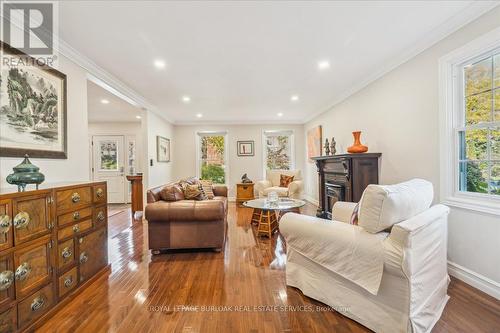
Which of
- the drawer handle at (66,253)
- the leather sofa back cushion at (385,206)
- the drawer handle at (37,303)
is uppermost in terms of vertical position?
the leather sofa back cushion at (385,206)

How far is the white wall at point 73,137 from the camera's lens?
234 cm

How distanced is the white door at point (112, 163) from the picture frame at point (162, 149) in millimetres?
1524

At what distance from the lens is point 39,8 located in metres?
1.88

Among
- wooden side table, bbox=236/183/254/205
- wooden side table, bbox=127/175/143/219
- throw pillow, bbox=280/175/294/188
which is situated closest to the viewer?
wooden side table, bbox=127/175/143/219

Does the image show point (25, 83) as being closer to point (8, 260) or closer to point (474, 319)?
point (8, 260)

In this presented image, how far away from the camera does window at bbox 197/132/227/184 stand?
22.4 feet

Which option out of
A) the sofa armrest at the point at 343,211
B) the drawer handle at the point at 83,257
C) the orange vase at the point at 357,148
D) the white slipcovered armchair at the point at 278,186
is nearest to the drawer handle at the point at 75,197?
the drawer handle at the point at 83,257

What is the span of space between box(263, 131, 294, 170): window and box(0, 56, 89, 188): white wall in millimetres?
4883

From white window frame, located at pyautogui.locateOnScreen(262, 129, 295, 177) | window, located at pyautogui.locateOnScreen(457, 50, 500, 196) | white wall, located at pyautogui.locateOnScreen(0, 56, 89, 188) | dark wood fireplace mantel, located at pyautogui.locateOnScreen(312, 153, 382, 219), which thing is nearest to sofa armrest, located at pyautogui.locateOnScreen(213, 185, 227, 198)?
dark wood fireplace mantel, located at pyautogui.locateOnScreen(312, 153, 382, 219)

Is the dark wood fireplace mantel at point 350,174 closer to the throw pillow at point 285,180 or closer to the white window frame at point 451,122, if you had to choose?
the white window frame at point 451,122

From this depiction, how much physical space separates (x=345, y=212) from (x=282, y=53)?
1.99 m

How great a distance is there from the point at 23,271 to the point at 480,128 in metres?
3.88

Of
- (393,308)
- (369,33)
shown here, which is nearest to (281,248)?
(393,308)

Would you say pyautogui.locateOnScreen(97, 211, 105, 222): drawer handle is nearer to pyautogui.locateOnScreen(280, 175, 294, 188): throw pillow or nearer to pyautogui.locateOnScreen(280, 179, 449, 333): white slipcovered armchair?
pyautogui.locateOnScreen(280, 179, 449, 333): white slipcovered armchair
